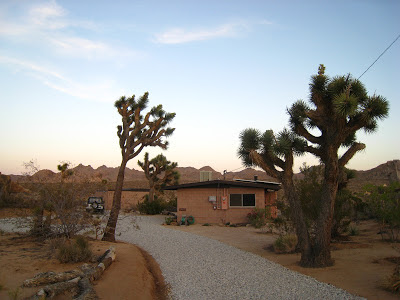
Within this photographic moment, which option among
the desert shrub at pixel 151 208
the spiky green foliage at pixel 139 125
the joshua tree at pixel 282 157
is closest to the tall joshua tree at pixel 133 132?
the spiky green foliage at pixel 139 125

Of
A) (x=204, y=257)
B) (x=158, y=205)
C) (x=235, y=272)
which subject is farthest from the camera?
(x=158, y=205)

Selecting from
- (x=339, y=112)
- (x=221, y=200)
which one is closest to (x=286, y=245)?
(x=339, y=112)

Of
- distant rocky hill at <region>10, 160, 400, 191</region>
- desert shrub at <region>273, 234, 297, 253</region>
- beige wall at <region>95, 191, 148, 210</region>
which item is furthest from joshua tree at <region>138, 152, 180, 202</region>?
desert shrub at <region>273, 234, 297, 253</region>

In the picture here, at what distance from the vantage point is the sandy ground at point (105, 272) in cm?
746

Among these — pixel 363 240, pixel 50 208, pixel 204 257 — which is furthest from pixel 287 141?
pixel 50 208

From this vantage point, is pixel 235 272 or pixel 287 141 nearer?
pixel 235 272

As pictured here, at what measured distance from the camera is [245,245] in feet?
48.3

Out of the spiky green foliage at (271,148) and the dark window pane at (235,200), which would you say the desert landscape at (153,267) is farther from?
the dark window pane at (235,200)

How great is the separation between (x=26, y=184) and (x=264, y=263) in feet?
30.2

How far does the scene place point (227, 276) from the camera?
9234mm

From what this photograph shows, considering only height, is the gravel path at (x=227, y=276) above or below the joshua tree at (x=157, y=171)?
below

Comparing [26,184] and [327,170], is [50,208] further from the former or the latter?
[327,170]

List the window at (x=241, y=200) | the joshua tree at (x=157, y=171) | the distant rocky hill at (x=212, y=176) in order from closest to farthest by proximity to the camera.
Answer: the distant rocky hill at (x=212, y=176), the window at (x=241, y=200), the joshua tree at (x=157, y=171)

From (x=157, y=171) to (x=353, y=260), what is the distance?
25346 millimetres
